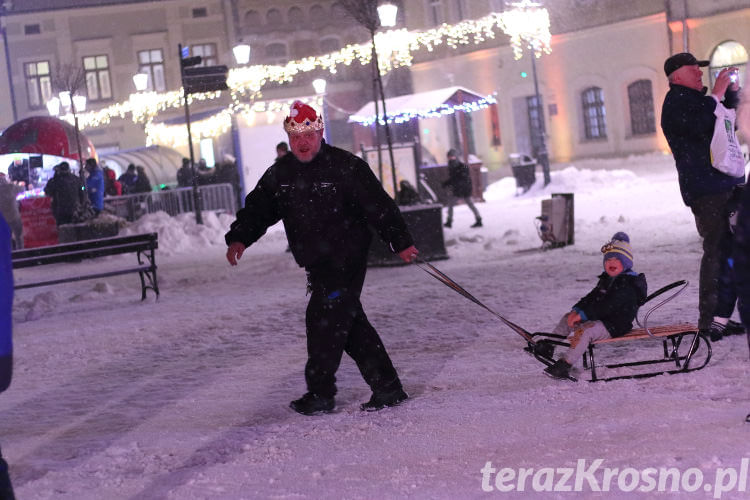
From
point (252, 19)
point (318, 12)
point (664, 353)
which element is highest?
point (318, 12)

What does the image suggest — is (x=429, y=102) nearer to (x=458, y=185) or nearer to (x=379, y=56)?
(x=379, y=56)

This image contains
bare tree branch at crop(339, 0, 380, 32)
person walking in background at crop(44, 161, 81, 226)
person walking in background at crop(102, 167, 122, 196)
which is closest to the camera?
bare tree branch at crop(339, 0, 380, 32)

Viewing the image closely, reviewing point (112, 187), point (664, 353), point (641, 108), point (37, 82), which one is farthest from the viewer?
point (37, 82)

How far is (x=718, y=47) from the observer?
1158 inches

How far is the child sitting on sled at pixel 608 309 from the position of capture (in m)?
5.80

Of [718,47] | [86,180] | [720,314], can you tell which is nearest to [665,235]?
[720,314]

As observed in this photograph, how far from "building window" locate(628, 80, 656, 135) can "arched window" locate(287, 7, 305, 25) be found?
1783cm

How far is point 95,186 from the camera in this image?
21797mm

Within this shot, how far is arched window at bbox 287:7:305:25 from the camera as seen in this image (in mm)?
44469

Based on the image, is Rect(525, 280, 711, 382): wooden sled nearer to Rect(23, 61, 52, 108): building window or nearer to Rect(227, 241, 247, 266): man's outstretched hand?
Rect(227, 241, 247, 266): man's outstretched hand

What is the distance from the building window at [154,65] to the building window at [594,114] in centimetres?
1919

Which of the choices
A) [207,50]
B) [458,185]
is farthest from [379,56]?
[207,50]

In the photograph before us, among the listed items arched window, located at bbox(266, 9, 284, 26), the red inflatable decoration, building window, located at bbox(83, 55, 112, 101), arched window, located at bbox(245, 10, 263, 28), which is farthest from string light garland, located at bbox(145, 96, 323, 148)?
arched window, located at bbox(266, 9, 284, 26)

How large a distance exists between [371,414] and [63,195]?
16.2 metres
